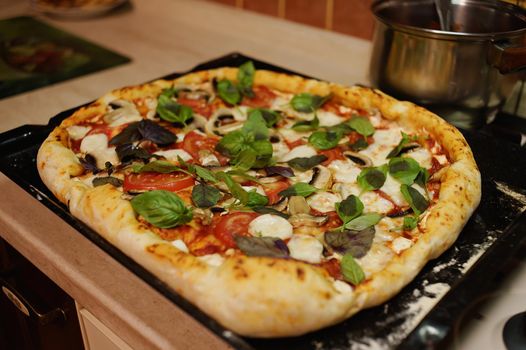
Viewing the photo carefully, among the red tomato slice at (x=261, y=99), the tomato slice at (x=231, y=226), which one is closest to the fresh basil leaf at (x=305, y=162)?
the tomato slice at (x=231, y=226)

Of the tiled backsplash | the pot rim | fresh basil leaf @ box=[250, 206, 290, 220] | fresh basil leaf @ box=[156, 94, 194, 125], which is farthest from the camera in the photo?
the tiled backsplash

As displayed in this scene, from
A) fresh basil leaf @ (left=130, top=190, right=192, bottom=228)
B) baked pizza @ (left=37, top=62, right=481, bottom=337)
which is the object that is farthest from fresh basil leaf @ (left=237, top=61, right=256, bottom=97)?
fresh basil leaf @ (left=130, top=190, right=192, bottom=228)

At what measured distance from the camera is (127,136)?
1316 mm

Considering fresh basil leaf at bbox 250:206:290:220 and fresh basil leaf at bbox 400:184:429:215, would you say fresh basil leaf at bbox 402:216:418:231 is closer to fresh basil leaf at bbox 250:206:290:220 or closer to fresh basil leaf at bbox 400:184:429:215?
fresh basil leaf at bbox 400:184:429:215

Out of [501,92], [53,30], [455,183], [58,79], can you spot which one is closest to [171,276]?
[455,183]

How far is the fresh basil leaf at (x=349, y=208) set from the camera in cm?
105

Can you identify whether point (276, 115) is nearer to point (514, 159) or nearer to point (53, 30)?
point (514, 159)

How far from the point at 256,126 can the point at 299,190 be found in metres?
0.28

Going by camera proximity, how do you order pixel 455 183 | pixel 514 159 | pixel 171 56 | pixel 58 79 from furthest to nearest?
pixel 171 56 → pixel 58 79 → pixel 514 159 → pixel 455 183

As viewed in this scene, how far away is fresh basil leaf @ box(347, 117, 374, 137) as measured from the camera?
1341 millimetres

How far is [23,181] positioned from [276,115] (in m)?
0.58

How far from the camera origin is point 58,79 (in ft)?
6.14

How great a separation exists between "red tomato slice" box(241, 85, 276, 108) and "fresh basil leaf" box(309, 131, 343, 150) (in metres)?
0.26

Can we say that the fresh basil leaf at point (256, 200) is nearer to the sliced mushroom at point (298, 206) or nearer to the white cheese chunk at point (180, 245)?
the sliced mushroom at point (298, 206)
